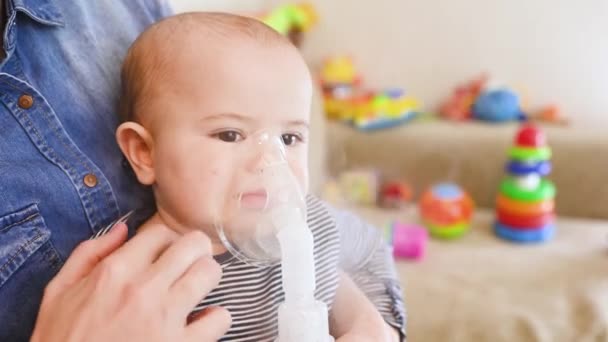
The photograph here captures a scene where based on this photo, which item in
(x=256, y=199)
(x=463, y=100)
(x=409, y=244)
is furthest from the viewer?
(x=463, y=100)

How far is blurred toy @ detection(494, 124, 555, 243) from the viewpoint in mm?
1956

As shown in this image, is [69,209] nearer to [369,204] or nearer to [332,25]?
[369,204]

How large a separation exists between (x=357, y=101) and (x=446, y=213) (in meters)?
0.77

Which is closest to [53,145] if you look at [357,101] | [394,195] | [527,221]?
[527,221]

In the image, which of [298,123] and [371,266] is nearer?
[298,123]

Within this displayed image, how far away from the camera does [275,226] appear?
2.18 ft

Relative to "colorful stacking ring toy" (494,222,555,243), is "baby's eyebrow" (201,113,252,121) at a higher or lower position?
higher

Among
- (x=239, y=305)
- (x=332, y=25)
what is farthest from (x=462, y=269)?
(x=332, y=25)

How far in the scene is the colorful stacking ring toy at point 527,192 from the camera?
1.97m

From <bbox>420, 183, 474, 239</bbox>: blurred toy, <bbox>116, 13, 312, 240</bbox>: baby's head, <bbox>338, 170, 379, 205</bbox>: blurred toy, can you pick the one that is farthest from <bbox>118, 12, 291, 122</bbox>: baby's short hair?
<bbox>338, 170, 379, 205</bbox>: blurred toy

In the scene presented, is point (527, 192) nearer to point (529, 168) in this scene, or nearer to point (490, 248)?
point (529, 168)

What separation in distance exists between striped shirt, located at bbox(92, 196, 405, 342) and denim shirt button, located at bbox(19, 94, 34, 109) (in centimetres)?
28

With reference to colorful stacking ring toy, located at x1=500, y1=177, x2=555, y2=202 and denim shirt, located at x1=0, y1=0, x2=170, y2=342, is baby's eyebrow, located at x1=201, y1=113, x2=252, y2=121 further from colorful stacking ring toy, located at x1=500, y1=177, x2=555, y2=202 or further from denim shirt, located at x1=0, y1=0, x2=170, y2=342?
colorful stacking ring toy, located at x1=500, y1=177, x2=555, y2=202

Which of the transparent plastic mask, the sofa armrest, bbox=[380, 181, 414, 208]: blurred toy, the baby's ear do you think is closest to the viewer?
the transparent plastic mask
